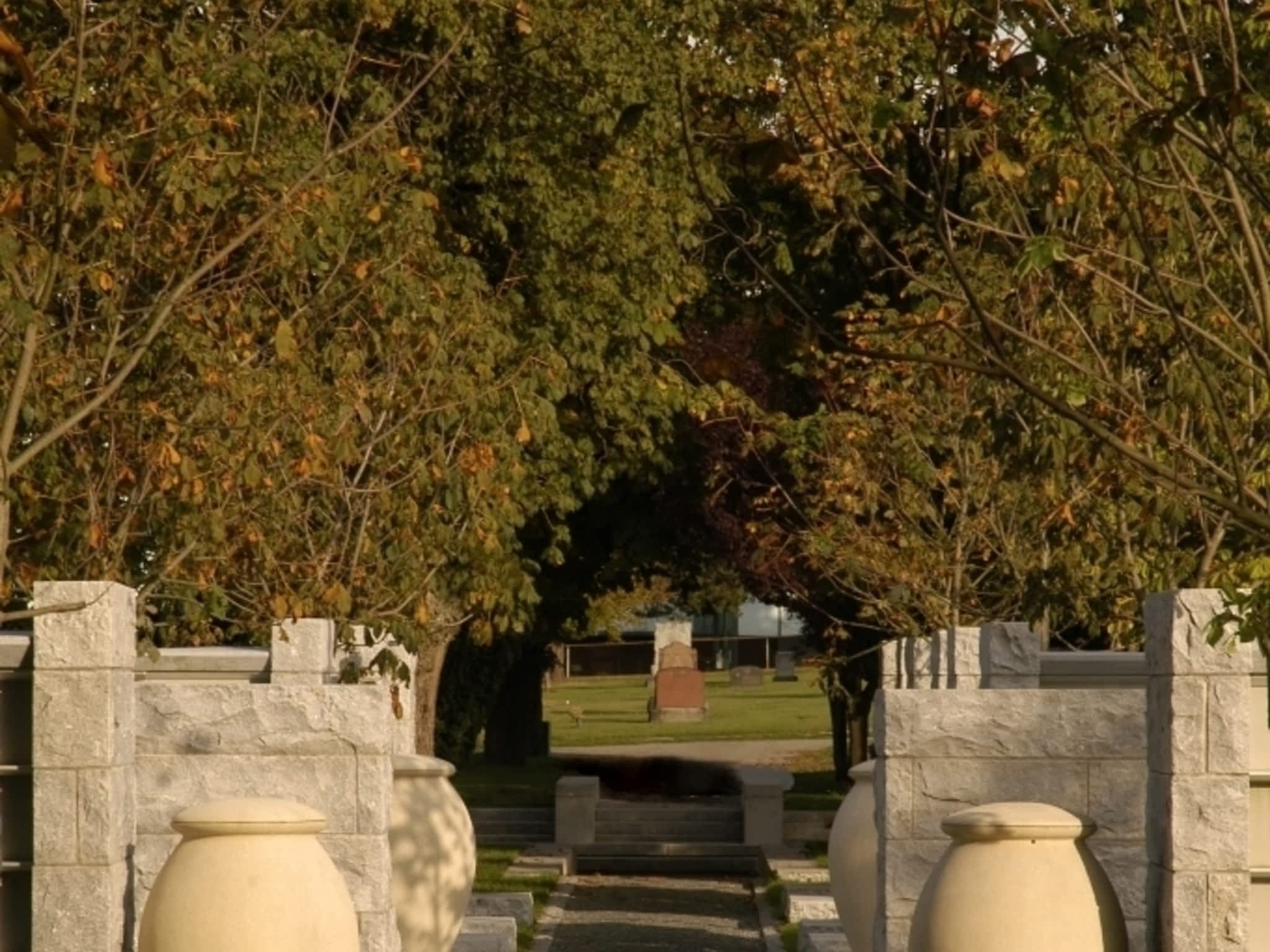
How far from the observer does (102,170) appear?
10.6 m

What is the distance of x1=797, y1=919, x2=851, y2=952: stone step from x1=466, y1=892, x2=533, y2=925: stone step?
8.13 ft

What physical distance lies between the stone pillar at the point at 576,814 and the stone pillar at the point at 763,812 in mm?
1938

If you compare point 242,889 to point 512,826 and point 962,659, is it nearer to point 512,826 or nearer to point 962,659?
point 962,659

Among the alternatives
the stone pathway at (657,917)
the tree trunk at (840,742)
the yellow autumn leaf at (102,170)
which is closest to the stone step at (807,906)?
the stone pathway at (657,917)

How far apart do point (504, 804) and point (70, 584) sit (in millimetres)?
26428

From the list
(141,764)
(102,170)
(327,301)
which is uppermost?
(327,301)

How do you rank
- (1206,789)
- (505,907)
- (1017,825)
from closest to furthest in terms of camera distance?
(1017,825)
(1206,789)
(505,907)

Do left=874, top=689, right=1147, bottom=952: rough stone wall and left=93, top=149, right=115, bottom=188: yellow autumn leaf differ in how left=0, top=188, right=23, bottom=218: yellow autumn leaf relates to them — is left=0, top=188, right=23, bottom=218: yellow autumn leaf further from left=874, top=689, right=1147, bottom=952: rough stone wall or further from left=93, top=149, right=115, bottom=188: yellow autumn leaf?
left=874, top=689, right=1147, bottom=952: rough stone wall

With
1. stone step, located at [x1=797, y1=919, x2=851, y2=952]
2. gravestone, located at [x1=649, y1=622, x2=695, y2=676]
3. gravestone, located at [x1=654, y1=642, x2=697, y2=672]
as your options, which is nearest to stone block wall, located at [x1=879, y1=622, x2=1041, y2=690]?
stone step, located at [x1=797, y1=919, x2=851, y2=952]

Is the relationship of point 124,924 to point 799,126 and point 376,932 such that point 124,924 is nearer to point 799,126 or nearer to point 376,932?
point 376,932

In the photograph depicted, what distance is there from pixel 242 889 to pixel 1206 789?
4225 mm

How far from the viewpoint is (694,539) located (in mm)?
35812

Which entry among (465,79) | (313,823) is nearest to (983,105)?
(313,823)

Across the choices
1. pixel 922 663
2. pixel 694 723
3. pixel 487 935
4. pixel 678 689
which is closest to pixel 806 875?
pixel 922 663
